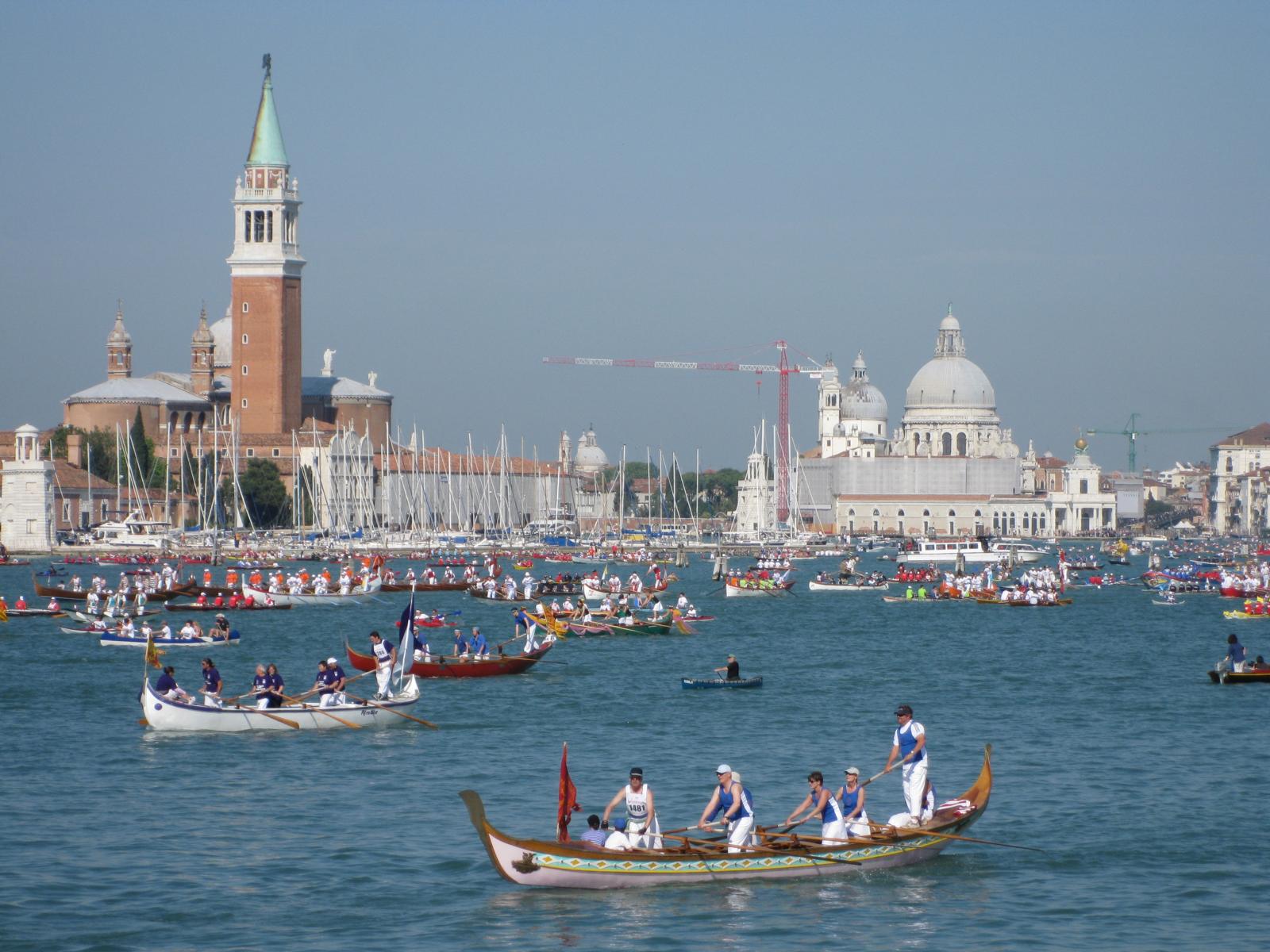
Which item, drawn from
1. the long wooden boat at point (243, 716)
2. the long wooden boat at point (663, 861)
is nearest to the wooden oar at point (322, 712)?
the long wooden boat at point (243, 716)

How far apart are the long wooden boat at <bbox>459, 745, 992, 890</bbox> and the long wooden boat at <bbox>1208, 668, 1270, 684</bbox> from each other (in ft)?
65.5

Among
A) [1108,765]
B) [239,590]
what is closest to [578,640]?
[239,590]

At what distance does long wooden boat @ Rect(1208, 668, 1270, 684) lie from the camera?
1559 inches

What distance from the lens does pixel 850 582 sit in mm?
85188

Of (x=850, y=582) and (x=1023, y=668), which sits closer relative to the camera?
(x=1023, y=668)

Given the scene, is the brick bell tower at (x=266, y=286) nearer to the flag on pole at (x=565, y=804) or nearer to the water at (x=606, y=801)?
the water at (x=606, y=801)

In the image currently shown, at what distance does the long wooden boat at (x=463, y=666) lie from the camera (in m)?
→ 39.8

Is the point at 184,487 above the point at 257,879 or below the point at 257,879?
above

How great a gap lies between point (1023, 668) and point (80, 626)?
948 inches

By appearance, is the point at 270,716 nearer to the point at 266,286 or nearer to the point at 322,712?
the point at 322,712

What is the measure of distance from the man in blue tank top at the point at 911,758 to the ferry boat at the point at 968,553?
320 ft

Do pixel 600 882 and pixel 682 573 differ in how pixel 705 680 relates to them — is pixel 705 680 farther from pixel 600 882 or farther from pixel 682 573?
pixel 682 573

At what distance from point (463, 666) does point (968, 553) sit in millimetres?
88130

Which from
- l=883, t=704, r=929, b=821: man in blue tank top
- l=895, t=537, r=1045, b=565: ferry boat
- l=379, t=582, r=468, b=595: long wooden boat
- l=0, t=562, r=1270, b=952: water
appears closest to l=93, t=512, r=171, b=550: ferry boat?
l=379, t=582, r=468, b=595: long wooden boat
